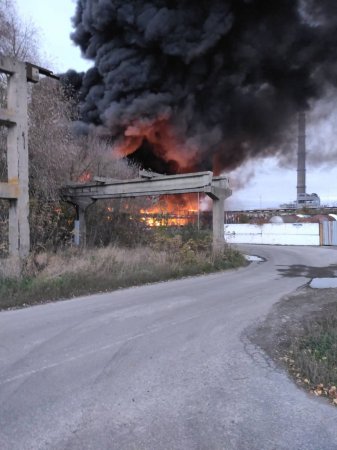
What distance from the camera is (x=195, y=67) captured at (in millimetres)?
33812

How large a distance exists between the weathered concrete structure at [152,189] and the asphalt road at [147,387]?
8943 mm

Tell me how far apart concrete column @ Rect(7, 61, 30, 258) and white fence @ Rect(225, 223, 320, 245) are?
65.2 ft

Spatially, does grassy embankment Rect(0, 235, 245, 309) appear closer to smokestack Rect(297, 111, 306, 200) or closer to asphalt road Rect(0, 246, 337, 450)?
asphalt road Rect(0, 246, 337, 450)

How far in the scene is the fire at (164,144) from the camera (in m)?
34.8

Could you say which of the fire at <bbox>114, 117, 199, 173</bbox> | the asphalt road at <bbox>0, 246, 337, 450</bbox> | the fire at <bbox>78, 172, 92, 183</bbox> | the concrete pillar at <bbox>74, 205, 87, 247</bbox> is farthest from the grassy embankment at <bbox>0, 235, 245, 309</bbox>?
the fire at <bbox>114, 117, 199, 173</bbox>

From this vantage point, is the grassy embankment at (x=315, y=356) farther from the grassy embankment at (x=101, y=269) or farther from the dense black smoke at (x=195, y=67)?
the dense black smoke at (x=195, y=67)

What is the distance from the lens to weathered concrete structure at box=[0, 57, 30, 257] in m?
13.0

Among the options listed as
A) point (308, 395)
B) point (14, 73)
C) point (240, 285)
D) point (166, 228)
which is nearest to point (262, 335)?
point (308, 395)

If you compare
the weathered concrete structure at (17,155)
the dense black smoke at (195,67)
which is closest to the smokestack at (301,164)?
the dense black smoke at (195,67)

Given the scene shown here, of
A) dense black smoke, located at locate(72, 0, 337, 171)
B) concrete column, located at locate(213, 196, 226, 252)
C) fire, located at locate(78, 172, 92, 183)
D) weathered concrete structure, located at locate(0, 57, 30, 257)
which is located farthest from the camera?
dense black smoke, located at locate(72, 0, 337, 171)

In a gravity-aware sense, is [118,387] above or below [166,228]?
below

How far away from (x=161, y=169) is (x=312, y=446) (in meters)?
36.1

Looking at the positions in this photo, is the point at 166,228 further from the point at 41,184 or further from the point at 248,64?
the point at 248,64

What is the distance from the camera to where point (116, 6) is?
31938 mm
